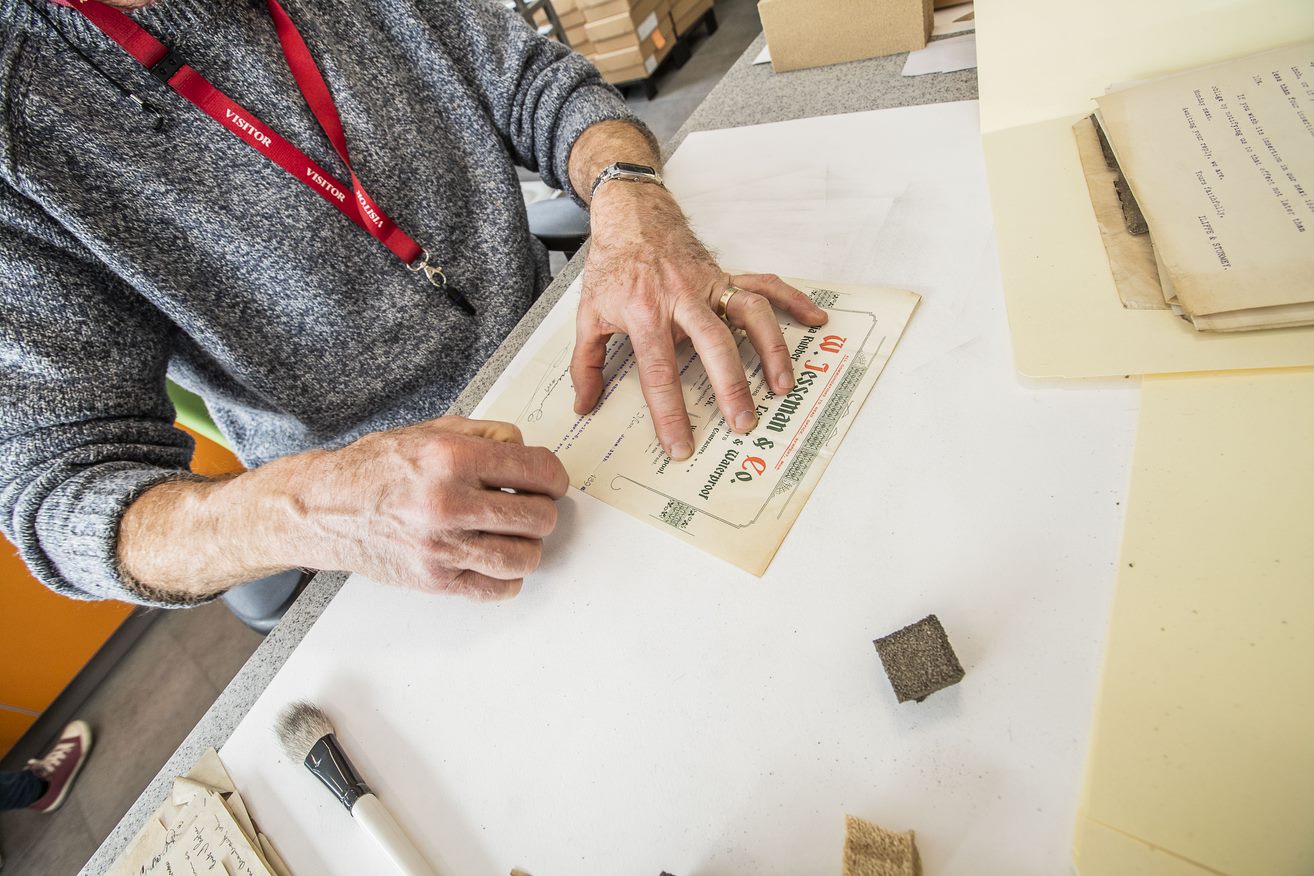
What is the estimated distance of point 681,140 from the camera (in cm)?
91

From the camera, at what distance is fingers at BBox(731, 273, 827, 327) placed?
558mm

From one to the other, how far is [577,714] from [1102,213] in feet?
1.89

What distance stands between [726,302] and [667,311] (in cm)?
6

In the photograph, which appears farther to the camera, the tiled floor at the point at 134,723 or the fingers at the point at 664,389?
the tiled floor at the point at 134,723

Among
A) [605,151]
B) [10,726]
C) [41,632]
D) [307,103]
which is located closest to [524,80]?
[605,151]

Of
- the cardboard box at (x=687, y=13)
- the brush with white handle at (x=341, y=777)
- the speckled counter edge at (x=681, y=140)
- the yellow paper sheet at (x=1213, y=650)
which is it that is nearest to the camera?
the yellow paper sheet at (x=1213, y=650)

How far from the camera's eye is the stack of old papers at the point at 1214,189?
409mm

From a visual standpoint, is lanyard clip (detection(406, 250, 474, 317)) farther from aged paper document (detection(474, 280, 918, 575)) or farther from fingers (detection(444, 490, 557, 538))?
fingers (detection(444, 490, 557, 538))

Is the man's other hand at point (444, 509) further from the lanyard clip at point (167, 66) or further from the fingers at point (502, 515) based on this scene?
the lanyard clip at point (167, 66)

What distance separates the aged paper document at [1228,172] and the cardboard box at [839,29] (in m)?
0.33

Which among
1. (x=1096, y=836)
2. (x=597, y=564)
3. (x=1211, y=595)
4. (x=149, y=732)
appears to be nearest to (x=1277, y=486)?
(x=1211, y=595)

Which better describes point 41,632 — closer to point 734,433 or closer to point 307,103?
point 307,103

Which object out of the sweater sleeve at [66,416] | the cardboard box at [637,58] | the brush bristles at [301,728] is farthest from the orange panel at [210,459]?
the cardboard box at [637,58]

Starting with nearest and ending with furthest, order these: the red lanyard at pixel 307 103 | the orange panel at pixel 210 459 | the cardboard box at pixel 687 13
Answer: the red lanyard at pixel 307 103
the orange panel at pixel 210 459
the cardboard box at pixel 687 13
